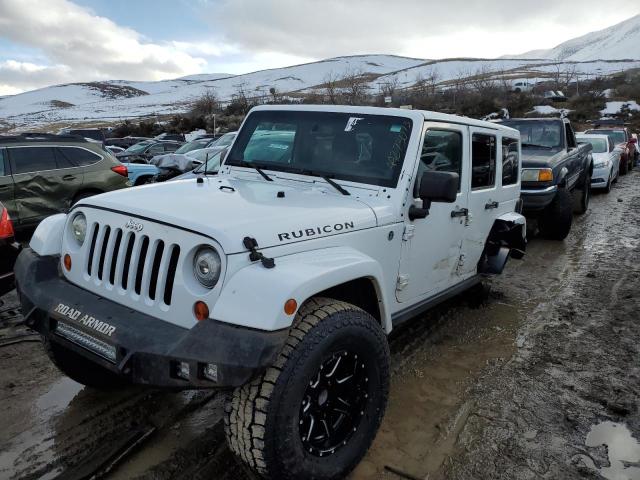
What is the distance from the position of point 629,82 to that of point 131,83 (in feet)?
437

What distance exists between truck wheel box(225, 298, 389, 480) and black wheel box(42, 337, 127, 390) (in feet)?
4.55

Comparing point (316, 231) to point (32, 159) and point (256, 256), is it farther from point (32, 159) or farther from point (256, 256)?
point (32, 159)

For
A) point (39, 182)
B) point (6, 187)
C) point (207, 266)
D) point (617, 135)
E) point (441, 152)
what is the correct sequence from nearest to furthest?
point (207, 266) < point (441, 152) < point (6, 187) < point (39, 182) < point (617, 135)

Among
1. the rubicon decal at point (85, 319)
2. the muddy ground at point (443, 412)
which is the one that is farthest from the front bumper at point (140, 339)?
the muddy ground at point (443, 412)

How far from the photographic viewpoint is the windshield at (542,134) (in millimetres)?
8789

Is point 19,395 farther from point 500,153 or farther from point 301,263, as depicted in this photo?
point 500,153

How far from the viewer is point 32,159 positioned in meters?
7.66

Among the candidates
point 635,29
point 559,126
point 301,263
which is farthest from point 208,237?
point 635,29

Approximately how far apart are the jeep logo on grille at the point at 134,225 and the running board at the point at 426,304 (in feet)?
5.35

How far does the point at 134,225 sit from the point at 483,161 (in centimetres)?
287

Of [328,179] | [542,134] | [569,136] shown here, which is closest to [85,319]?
[328,179]

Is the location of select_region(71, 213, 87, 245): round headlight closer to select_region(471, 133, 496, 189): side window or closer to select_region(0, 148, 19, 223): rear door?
select_region(471, 133, 496, 189): side window

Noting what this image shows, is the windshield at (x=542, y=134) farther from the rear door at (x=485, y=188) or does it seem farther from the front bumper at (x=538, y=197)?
the rear door at (x=485, y=188)

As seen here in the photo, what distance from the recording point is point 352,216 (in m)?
2.81
